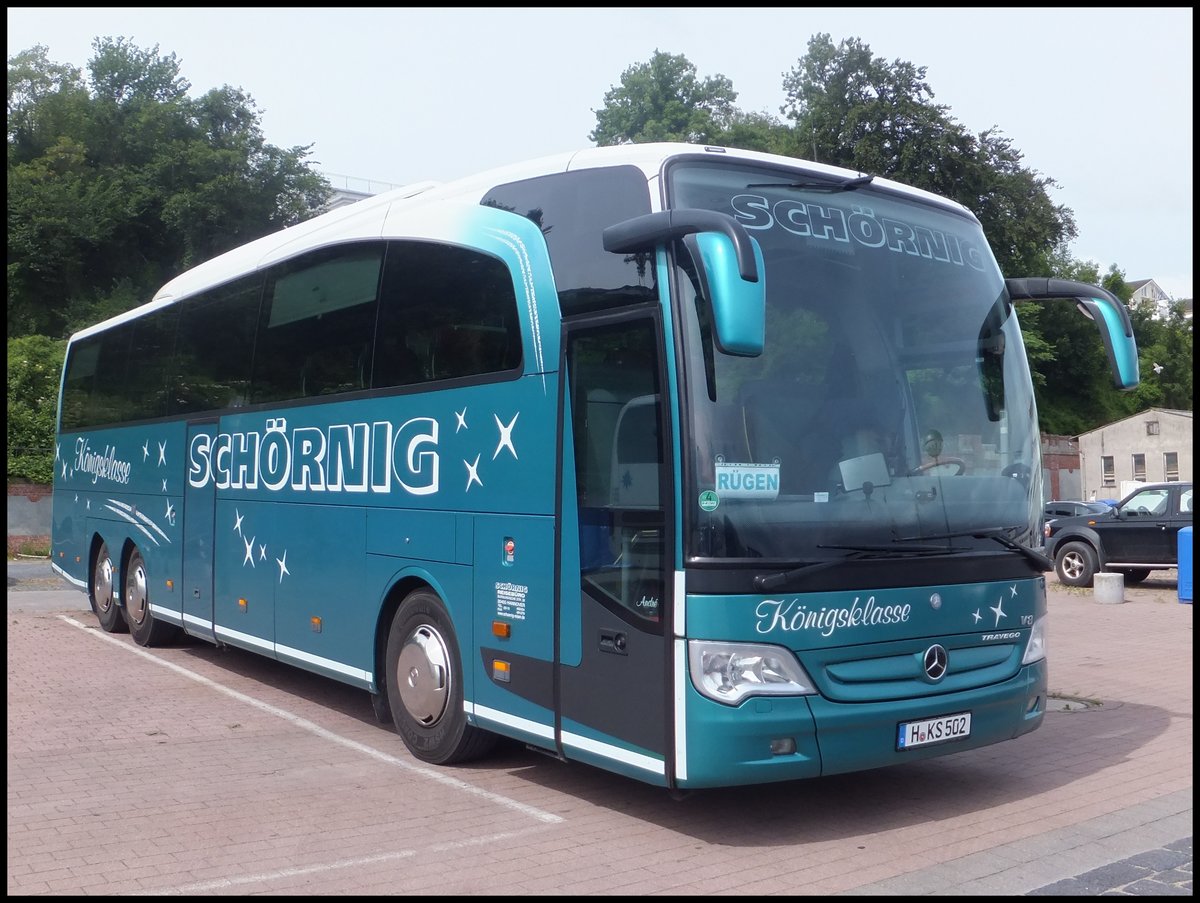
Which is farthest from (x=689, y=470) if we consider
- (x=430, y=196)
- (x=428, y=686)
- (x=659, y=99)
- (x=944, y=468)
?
(x=659, y=99)

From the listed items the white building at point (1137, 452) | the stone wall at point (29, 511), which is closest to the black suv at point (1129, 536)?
the stone wall at point (29, 511)

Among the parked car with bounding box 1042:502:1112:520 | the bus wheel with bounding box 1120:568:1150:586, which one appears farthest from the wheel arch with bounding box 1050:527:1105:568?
the parked car with bounding box 1042:502:1112:520

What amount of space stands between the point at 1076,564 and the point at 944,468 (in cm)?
1680

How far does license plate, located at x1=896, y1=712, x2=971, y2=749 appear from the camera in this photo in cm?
621

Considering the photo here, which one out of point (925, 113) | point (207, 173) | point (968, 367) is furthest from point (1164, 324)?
point (968, 367)

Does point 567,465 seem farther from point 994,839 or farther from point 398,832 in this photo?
point 994,839

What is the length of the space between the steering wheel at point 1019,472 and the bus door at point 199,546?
7303 millimetres

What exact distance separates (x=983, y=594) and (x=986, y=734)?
0.76 metres

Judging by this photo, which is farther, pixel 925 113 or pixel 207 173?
pixel 207 173

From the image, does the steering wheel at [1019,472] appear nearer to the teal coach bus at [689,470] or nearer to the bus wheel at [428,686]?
the teal coach bus at [689,470]

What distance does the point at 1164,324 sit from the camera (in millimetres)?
91875

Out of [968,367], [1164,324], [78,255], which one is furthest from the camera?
[1164,324]

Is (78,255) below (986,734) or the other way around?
the other way around

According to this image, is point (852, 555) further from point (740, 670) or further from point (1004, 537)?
point (1004, 537)
